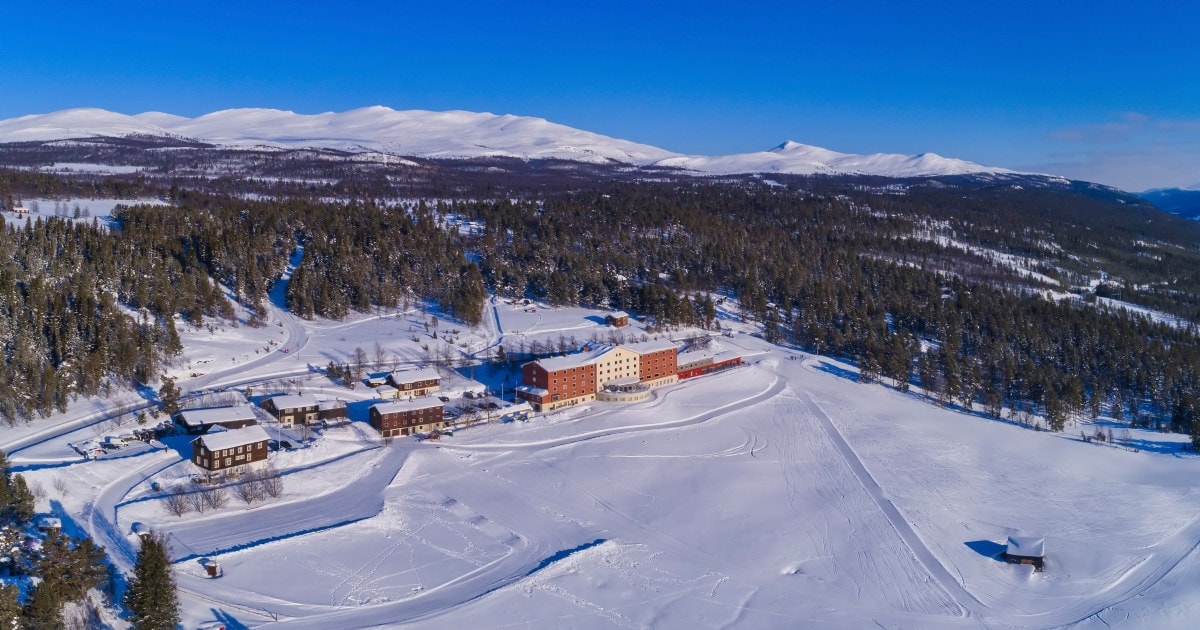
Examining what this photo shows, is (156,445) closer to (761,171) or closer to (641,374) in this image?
(641,374)

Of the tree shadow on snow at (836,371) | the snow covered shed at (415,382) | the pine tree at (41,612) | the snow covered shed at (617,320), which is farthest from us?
the snow covered shed at (617,320)

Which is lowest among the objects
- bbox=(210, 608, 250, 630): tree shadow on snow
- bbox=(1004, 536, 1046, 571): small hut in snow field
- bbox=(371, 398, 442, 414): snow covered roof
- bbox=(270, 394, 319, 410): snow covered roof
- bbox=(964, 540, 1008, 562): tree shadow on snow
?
bbox=(964, 540, 1008, 562): tree shadow on snow

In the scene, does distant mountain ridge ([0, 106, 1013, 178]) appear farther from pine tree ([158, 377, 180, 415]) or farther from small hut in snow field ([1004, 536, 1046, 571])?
small hut in snow field ([1004, 536, 1046, 571])

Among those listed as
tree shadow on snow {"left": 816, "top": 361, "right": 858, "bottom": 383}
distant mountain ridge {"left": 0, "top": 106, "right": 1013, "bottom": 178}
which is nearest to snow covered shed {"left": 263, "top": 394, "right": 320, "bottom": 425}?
tree shadow on snow {"left": 816, "top": 361, "right": 858, "bottom": 383}

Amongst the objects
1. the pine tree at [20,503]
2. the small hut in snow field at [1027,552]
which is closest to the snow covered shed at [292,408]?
the pine tree at [20,503]

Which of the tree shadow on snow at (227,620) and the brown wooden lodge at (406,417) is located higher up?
the brown wooden lodge at (406,417)

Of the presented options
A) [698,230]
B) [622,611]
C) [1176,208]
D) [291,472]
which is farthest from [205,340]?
[1176,208]

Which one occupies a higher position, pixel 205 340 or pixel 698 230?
pixel 698 230

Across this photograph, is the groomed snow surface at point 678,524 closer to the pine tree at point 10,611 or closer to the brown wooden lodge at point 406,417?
the brown wooden lodge at point 406,417
